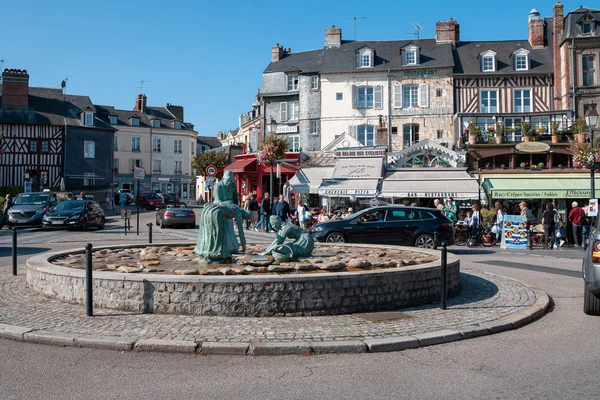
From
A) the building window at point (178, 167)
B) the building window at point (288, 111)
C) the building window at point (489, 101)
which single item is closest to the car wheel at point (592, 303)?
the building window at point (489, 101)

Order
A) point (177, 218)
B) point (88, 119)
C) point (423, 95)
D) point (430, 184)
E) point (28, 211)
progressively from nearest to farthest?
point (28, 211), point (177, 218), point (430, 184), point (423, 95), point (88, 119)

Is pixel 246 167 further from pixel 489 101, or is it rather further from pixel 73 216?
pixel 489 101

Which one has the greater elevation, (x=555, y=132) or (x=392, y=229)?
(x=555, y=132)

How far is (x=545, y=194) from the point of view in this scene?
81.7 feet

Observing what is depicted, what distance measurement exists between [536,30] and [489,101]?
6.43 meters

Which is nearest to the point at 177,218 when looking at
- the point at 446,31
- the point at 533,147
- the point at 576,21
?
the point at 533,147

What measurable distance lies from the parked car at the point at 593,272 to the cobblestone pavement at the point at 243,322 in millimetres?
861

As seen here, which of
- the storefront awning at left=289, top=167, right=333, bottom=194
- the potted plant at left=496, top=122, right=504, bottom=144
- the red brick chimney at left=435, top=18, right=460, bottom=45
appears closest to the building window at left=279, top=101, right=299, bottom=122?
the storefront awning at left=289, top=167, right=333, bottom=194

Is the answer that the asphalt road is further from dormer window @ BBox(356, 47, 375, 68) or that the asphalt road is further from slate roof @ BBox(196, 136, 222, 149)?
slate roof @ BBox(196, 136, 222, 149)

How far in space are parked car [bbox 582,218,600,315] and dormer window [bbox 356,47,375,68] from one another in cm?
3028

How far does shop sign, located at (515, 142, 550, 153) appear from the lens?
28.8 metres

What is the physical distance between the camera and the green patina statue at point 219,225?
366 inches

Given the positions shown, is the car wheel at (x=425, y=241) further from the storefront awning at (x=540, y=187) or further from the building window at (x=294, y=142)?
the building window at (x=294, y=142)

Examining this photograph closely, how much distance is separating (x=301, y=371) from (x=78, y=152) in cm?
4887
